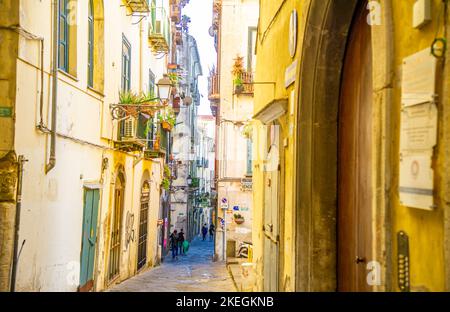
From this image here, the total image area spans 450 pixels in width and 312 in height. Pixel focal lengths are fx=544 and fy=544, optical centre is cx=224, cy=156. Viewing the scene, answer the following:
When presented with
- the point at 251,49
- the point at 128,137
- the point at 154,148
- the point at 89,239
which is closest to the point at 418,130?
the point at 89,239

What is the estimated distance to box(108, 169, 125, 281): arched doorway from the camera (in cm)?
1227

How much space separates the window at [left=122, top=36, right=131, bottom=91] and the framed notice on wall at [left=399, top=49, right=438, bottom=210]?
35.6 ft

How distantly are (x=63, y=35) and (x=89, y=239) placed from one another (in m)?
3.90

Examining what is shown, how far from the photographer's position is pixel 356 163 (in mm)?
4824

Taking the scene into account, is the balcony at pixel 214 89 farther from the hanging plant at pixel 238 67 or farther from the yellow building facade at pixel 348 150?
the yellow building facade at pixel 348 150

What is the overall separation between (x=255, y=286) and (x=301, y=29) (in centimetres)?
534

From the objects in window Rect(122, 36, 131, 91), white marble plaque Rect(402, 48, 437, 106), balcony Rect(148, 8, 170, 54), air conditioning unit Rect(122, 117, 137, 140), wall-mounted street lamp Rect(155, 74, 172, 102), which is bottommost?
white marble plaque Rect(402, 48, 437, 106)

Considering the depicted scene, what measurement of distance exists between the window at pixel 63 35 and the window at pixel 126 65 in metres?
4.28

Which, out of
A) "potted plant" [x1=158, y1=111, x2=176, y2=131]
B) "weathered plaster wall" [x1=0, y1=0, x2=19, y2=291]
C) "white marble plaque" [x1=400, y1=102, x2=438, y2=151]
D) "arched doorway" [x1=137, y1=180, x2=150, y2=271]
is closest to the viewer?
"white marble plaque" [x1=400, y1=102, x2=438, y2=151]

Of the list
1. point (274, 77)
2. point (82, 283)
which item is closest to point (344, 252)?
point (274, 77)

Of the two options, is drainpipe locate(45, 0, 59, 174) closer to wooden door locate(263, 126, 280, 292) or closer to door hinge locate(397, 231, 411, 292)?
wooden door locate(263, 126, 280, 292)

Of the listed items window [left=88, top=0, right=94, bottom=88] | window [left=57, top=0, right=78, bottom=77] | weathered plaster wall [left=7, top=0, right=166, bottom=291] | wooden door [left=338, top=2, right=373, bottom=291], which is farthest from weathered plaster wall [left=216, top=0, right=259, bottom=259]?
wooden door [left=338, top=2, right=373, bottom=291]

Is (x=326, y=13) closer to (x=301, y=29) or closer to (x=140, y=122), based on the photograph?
(x=301, y=29)

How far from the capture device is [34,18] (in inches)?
278
